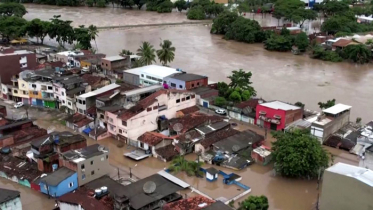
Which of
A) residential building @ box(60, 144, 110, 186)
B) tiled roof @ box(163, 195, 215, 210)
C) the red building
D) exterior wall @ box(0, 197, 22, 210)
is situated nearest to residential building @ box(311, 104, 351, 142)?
the red building

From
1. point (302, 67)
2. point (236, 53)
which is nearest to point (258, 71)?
point (302, 67)

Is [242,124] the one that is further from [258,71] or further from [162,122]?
[258,71]

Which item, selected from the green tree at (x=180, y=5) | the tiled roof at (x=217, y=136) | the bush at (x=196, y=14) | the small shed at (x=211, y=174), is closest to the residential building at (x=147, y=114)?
the tiled roof at (x=217, y=136)

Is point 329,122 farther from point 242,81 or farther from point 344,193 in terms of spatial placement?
point 242,81

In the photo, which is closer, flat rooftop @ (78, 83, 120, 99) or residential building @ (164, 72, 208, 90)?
flat rooftop @ (78, 83, 120, 99)

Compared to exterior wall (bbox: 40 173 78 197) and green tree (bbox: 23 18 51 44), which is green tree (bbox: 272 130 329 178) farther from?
green tree (bbox: 23 18 51 44)
